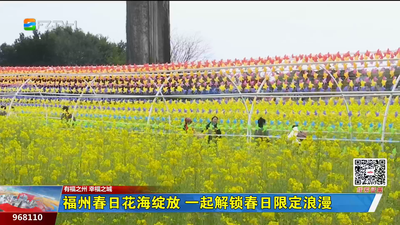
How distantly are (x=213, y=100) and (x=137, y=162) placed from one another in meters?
4.44

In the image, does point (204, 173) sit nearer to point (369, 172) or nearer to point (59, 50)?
point (369, 172)

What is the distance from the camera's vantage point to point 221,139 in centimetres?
591

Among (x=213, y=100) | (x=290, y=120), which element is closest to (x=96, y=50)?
(x=213, y=100)

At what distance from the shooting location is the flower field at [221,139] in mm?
3822

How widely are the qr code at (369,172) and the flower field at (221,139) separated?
148 mm

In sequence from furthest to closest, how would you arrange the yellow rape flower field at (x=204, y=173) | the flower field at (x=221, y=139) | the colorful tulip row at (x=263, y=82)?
1. the colorful tulip row at (x=263, y=82)
2. the flower field at (x=221, y=139)
3. the yellow rape flower field at (x=204, y=173)

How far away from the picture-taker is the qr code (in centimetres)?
368

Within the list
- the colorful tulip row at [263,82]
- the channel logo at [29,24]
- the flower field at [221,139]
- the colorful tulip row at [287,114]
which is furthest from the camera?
the colorful tulip row at [287,114]

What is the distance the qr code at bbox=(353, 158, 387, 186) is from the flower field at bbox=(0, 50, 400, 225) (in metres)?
0.15
